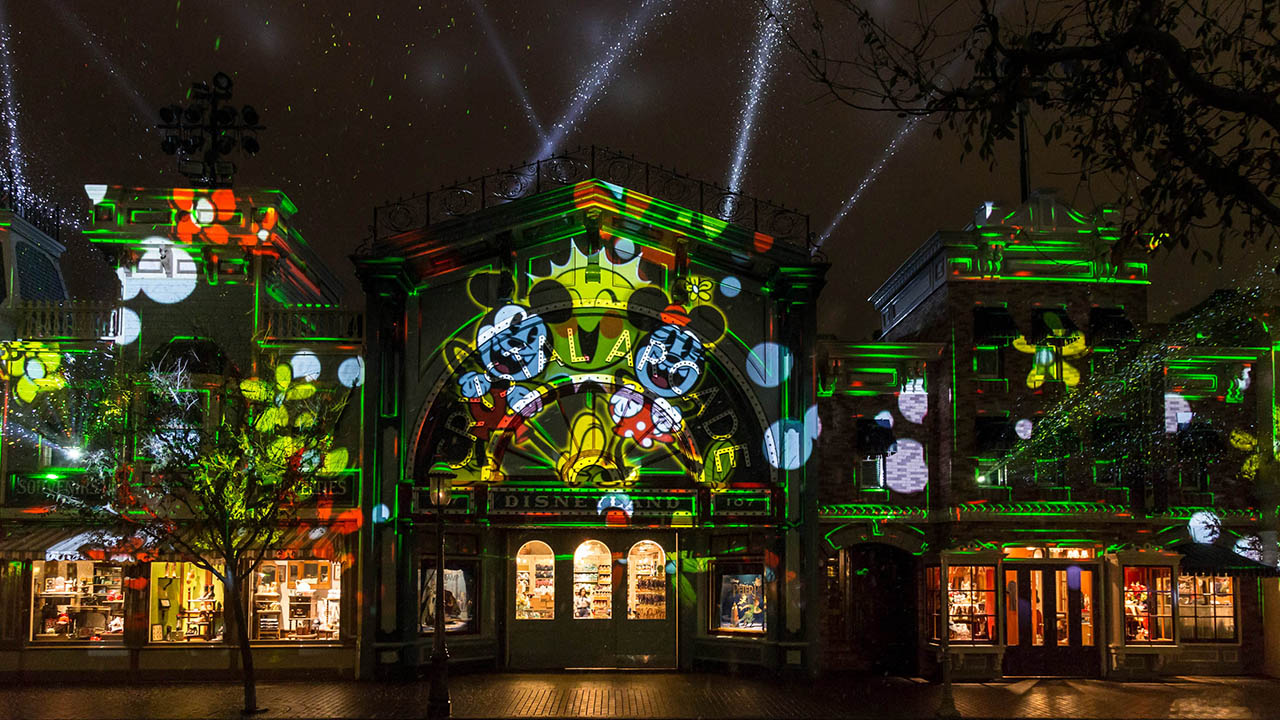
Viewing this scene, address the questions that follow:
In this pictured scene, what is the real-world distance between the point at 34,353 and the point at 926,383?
18.5 m

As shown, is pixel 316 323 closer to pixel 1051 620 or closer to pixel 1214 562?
pixel 1051 620

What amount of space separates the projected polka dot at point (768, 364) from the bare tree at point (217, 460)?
838 cm

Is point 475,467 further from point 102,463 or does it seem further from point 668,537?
point 102,463

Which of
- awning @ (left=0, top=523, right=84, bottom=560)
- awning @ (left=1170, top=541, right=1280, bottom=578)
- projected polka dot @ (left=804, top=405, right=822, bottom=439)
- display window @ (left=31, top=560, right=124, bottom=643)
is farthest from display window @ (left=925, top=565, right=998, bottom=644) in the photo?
awning @ (left=0, top=523, right=84, bottom=560)

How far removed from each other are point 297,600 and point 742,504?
917cm

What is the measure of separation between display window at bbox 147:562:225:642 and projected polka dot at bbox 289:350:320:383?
14.7ft

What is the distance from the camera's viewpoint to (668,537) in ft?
87.8

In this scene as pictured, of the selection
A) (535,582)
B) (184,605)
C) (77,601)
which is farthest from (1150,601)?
(77,601)

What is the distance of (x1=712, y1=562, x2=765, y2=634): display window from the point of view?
25.3 metres

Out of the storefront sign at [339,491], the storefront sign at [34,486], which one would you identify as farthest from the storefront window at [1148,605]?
the storefront sign at [34,486]

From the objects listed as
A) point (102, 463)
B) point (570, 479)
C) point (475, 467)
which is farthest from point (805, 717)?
point (102, 463)

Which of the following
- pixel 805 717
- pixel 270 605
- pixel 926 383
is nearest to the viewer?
pixel 805 717

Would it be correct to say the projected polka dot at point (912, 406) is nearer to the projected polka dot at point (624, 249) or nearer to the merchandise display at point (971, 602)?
the merchandise display at point (971, 602)

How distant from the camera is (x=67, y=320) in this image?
25.0m
